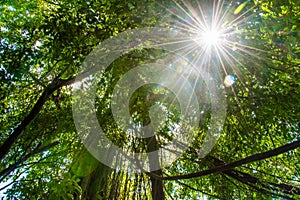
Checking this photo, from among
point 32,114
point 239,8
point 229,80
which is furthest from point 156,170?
point 239,8

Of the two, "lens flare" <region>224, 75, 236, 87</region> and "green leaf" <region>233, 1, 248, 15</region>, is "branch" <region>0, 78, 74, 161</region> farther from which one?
"green leaf" <region>233, 1, 248, 15</region>

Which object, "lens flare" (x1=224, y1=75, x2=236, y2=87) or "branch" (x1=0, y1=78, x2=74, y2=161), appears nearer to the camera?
"lens flare" (x1=224, y1=75, x2=236, y2=87)

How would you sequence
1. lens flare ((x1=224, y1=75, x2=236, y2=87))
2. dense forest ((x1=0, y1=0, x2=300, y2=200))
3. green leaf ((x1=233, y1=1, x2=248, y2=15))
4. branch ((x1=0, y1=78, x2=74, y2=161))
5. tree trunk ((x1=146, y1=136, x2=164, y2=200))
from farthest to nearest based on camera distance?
tree trunk ((x1=146, y1=136, x2=164, y2=200)) < branch ((x1=0, y1=78, x2=74, y2=161)) < lens flare ((x1=224, y1=75, x2=236, y2=87)) < dense forest ((x1=0, y1=0, x2=300, y2=200)) < green leaf ((x1=233, y1=1, x2=248, y2=15))

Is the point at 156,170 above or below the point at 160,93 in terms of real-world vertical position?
below

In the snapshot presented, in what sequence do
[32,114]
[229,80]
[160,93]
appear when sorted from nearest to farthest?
[229,80], [32,114], [160,93]

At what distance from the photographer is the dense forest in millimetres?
1787

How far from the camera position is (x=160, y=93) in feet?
10.1

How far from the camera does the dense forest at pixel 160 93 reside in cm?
179

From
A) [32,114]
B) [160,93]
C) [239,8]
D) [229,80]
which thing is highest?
[160,93]

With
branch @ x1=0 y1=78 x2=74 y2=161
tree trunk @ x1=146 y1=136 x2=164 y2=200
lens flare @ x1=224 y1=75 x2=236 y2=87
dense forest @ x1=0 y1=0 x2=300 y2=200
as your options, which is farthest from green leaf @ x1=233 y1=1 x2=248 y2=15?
tree trunk @ x1=146 y1=136 x2=164 y2=200

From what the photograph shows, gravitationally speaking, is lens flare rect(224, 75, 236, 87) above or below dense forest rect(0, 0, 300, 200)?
above

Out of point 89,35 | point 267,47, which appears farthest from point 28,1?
point 267,47

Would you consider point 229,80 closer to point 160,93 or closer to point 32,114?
point 160,93

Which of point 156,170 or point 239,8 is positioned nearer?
point 239,8
